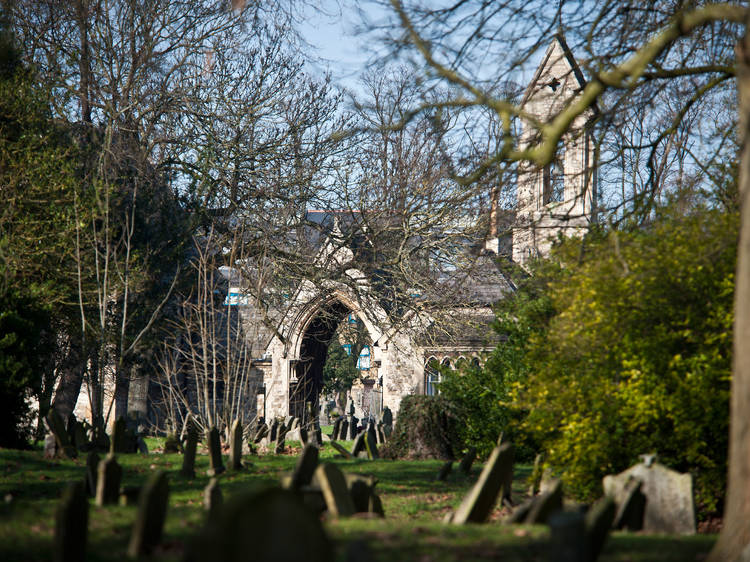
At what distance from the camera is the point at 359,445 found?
50.2ft

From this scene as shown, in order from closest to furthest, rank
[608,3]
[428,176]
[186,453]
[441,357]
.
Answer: [608,3] → [186,453] → [428,176] → [441,357]

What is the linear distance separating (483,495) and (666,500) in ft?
5.71

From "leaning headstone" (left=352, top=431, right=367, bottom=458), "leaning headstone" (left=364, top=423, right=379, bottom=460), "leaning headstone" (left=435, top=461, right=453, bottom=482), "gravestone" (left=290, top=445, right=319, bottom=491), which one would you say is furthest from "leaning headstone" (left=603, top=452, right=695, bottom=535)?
"leaning headstone" (left=352, top=431, right=367, bottom=458)

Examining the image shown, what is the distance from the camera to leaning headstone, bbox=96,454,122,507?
6711mm

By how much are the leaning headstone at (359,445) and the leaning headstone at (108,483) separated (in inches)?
334

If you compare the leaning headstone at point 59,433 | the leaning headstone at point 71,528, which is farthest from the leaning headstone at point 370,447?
the leaning headstone at point 71,528

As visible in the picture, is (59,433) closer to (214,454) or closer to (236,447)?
(214,454)

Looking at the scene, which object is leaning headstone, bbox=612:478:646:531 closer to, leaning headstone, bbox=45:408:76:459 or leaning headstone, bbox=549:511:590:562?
leaning headstone, bbox=549:511:590:562

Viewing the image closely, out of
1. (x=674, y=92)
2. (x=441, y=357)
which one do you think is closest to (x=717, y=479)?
(x=674, y=92)

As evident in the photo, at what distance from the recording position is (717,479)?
857 cm

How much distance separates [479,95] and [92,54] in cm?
1477

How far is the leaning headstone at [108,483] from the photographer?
6.71 meters

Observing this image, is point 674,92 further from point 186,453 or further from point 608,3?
point 186,453

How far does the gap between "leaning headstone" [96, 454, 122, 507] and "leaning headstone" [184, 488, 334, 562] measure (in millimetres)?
3549
